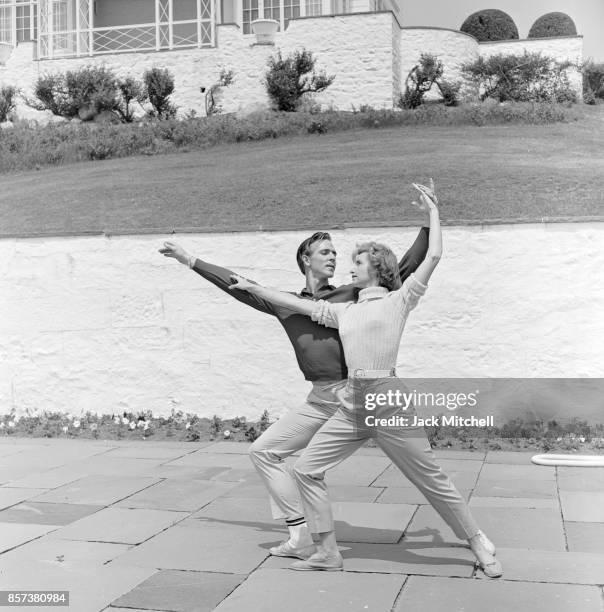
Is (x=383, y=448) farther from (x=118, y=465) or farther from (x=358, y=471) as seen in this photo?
(x=118, y=465)

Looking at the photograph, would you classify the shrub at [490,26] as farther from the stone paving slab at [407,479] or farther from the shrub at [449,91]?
the stone paving slab at [407,479]

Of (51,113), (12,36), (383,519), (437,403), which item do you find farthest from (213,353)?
(12,36)

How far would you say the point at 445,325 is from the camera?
7.43 meters

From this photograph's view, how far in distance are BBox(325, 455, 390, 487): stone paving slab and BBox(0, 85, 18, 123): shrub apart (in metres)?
9.23

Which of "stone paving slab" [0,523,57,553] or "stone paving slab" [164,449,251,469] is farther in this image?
"stone paving slab" [164,449,251,469]

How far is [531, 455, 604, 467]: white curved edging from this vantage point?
19.3ft

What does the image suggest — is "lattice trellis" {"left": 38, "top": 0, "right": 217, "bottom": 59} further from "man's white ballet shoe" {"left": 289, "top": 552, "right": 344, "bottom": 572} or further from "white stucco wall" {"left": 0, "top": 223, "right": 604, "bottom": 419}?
"man's white ballet shoe" {"left": 289, "top": 552, "right": 344, "bottom": 572}

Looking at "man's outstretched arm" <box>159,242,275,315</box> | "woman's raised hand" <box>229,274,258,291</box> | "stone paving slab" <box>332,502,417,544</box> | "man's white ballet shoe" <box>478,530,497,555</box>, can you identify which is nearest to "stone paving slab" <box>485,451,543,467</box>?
→ "stone paving slab" <box>332,502,417,544</box>

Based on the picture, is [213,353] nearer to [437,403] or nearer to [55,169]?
[437,403]

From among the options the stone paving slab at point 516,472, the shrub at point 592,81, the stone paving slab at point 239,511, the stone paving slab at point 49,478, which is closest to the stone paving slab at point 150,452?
the stone paving slab at point 49,478

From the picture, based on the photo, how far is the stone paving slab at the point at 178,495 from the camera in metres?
4.93

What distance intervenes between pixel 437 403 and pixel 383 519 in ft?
9.85

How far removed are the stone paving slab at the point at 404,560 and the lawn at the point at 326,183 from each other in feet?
13.0

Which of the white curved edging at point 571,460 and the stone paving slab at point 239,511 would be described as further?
the white curved edging at point 571,460
